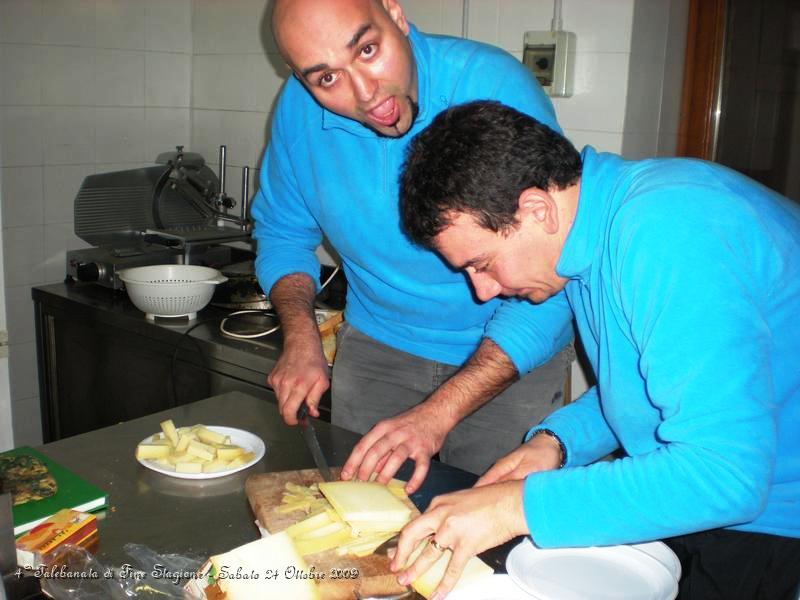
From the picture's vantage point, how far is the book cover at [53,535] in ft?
3.51

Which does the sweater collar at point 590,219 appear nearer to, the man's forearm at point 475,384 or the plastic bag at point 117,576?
the man's forearm at point 475,384

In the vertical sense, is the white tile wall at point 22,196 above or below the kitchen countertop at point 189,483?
above

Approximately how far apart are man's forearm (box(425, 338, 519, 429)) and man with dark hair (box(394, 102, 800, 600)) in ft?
1.13

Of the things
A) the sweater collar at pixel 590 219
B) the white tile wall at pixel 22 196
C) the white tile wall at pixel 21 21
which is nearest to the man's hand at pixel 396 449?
the sweater collar at pixel 590 219

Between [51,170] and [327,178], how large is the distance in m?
1.72

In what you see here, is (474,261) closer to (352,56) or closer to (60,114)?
(352,56)

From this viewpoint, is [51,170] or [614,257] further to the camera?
[51,170]

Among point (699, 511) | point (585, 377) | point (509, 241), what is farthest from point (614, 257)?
point (585, 377)

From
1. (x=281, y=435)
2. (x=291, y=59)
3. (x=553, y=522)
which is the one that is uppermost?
(x=291, y=59)

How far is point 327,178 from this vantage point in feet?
5.89

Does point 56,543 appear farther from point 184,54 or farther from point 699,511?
point 184,54

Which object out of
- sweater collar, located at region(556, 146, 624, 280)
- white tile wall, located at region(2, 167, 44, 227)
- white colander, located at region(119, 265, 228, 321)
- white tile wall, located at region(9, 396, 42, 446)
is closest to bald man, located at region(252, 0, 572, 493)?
sweater collar, located at region(556, 146, 624, 280)

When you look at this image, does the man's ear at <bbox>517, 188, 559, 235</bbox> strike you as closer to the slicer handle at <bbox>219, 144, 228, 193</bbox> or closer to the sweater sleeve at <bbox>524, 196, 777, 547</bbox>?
the sweater sleeve at <bbox>524, 196, 777, 547</bbox>

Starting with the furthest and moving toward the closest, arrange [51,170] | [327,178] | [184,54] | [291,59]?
[184,54], [51,170], [327,178], [291,59]
